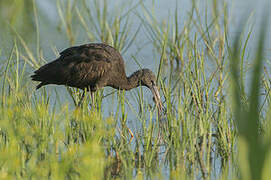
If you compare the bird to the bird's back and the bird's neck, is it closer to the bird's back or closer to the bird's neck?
the bird's back

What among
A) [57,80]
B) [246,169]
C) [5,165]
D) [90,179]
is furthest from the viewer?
[57,80]

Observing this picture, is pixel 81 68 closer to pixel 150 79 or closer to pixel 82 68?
pixel 82 68

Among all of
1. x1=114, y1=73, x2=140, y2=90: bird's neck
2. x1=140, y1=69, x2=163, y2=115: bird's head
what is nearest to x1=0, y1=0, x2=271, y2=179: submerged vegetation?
x1=114, y1=73, x2=140, y2=90: bird's neck

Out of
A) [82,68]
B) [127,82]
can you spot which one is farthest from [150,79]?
[82,68]

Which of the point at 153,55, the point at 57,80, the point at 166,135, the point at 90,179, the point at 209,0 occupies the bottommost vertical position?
the point at 90,179

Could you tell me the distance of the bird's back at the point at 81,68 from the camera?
18.3 feet

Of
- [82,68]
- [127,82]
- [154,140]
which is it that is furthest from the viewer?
[127,82]

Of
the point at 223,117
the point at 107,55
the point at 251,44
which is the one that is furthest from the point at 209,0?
the point at 223,117

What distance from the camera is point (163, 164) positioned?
426 cm

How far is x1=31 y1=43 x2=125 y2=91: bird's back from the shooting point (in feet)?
18.3

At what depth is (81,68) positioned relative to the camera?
18.5 ft

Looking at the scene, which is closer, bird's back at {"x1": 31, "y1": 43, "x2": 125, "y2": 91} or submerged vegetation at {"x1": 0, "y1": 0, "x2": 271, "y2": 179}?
submerged vegetation at {"x1": 0, "y1": 0, "x2": 271, "y2": 179}

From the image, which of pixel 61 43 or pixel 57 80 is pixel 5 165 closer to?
pixel 57 80

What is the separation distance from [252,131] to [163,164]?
6.79 feet
